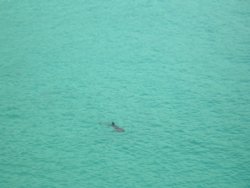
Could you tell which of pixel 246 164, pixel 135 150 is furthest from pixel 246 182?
pixel 135 150

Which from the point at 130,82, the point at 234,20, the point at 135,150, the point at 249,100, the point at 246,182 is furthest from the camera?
the point at 234,20

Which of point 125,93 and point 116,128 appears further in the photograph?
point 125,93

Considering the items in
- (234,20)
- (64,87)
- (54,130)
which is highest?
(234,20)

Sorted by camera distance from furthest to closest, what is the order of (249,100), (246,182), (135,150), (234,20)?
(234,20)
(249,100)
(135,150)
(246,182)

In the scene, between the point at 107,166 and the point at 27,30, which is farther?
the point at 27,30

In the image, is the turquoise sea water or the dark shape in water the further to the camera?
the dark shape in water

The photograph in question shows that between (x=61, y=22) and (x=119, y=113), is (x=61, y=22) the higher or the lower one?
the higher one

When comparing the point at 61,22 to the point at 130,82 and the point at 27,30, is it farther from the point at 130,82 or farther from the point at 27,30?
the point at 130,82

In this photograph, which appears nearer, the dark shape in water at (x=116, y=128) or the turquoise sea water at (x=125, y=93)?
the turquoise sea water at (x=125, y=93)
